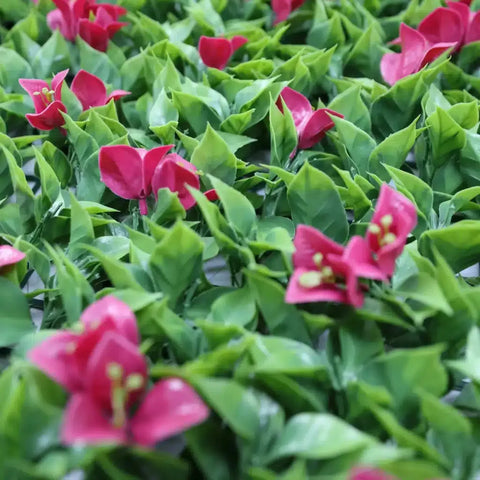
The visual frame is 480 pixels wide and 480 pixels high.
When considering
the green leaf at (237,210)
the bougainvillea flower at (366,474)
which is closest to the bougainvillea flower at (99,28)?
the green leaf at (237,210)

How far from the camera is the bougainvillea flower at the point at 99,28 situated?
2.53 feet

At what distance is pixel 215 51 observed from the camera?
0.74m

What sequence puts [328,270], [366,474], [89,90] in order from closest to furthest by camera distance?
1. [366,474]
2. [328,270]
3. [89,90]

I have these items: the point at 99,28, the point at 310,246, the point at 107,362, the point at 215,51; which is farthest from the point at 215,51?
the point at 107,362

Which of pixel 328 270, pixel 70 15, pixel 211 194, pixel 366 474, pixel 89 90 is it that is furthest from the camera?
pixel 70 15

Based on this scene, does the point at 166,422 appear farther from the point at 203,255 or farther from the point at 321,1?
the point at 321,1

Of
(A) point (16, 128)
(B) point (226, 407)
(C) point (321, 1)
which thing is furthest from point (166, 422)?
(C) point (321, 1)

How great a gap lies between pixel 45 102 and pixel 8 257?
0.20 meters

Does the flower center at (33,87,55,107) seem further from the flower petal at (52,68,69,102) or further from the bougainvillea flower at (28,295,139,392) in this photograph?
the bougainvillea flower at (28,295,139,392)

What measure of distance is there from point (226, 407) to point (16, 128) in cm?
46

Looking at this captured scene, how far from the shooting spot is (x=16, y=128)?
739 millimetres

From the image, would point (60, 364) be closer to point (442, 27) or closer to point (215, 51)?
point (215, 51)

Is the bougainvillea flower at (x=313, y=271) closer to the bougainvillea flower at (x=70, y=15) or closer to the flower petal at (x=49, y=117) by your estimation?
the flower petal at (x=49, y=117)

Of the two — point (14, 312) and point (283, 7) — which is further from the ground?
point (283, 7)
